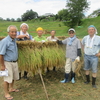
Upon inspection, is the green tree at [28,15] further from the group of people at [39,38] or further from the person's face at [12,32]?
the person's face at [12,32]

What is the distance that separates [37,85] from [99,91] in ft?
6.37

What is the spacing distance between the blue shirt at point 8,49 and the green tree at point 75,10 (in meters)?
23.5

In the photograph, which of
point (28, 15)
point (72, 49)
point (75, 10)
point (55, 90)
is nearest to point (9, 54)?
point (55, 90)

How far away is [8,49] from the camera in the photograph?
113 inches

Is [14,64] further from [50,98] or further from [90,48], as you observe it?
[90,48]

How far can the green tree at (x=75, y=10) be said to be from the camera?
82.9 ft

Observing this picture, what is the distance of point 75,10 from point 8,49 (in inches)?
982

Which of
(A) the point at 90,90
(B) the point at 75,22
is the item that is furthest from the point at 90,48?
(B) the point at 75,22

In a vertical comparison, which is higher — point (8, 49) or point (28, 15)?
point (28, 15)

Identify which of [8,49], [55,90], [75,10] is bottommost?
[55,90]

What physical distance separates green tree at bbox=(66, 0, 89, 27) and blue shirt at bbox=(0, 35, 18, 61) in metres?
23.5

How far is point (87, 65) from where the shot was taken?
3.76 m

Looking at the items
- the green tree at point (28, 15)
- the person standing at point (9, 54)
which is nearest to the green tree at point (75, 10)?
the person standing at point (9, 54)

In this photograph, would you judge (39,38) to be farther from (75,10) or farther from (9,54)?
(75,10)
